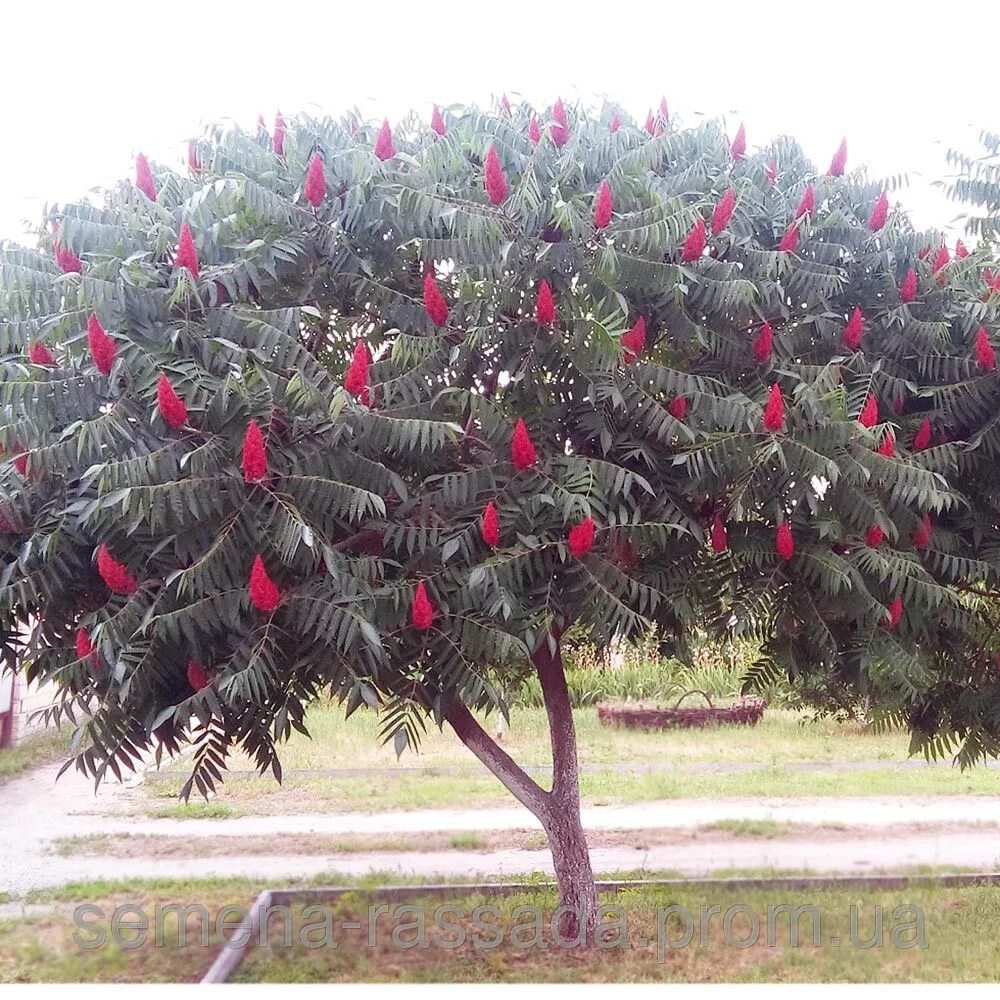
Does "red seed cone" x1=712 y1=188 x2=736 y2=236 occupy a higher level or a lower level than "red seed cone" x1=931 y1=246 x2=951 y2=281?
higher

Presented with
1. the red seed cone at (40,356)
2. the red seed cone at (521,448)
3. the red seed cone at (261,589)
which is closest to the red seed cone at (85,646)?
the red seed cone at (261,589)

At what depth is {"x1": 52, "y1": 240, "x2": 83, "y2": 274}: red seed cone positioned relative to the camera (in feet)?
8.17

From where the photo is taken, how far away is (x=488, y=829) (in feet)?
20.0

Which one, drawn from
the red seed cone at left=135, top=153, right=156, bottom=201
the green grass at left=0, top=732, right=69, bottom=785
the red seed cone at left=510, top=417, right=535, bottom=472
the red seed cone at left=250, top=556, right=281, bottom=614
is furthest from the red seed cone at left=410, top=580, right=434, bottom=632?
the green grass at left=0, top=732, right=69, bottom=785

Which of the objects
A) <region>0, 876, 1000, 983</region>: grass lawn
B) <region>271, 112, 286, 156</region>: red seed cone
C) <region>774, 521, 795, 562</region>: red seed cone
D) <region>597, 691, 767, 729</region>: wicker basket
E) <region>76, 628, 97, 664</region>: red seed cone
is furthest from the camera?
<region>597, 691, 767, 729</region>: wicker basket

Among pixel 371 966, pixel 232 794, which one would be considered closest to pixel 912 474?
pixel 371 966

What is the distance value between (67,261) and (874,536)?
8.23ft

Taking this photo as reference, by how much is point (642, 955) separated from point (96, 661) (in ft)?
9.16

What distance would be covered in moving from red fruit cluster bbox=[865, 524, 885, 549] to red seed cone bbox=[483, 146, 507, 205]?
60.0 inches

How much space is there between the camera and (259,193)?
2703 mm

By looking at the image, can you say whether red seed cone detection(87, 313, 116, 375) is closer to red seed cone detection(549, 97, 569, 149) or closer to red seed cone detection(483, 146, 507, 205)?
red seed cone detection(483, 146, 507, 205)

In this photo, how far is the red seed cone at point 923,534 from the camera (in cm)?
298

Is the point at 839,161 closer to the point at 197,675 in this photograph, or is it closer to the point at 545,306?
the point at 545,306

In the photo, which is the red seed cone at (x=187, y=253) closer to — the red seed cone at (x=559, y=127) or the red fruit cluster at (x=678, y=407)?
the red seed cone at (x=559, y=127)
